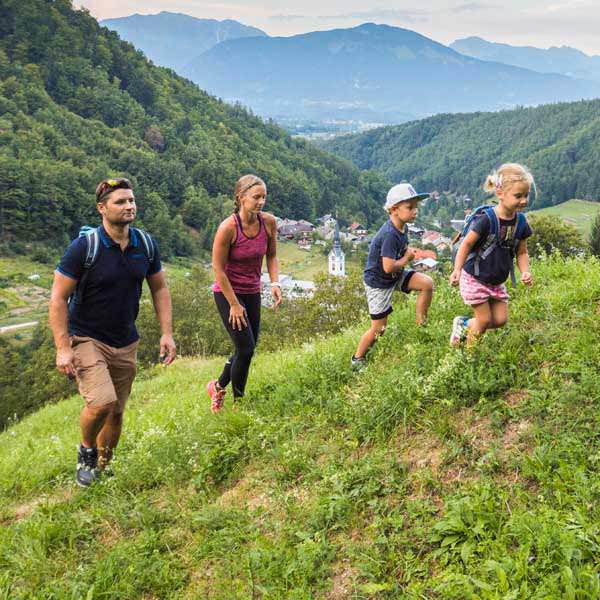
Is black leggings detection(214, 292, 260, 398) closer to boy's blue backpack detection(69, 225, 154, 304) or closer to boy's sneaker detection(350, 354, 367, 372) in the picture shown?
boy's sneaker detection(350, 354, 367, 372)

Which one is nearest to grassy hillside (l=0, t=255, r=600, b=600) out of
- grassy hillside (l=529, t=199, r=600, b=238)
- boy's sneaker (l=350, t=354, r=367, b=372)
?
boy's sneaker (l=350, t=354, r=367, b=372)

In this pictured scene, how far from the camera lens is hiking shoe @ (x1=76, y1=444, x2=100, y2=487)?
4836 mm

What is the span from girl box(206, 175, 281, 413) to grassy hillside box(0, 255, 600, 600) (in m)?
0.70

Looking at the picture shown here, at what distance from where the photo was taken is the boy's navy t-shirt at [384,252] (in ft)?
17.7

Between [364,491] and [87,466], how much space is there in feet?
8.85

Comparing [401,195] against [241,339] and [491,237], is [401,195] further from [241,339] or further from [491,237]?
[241,339]

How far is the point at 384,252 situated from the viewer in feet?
17.7

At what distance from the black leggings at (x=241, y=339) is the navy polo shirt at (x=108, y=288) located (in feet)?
3.15

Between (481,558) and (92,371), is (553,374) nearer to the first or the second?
(481,558)

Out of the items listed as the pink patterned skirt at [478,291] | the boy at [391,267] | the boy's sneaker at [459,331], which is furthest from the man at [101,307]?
the pink patterned skirt at [478,291]

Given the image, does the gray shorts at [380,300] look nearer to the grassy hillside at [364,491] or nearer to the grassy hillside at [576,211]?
the grassy hillside at [364,491]

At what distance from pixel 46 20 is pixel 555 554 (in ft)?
547

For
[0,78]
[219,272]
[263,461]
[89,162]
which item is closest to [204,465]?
[263,461]

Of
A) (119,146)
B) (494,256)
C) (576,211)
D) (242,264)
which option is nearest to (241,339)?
(242,264)
